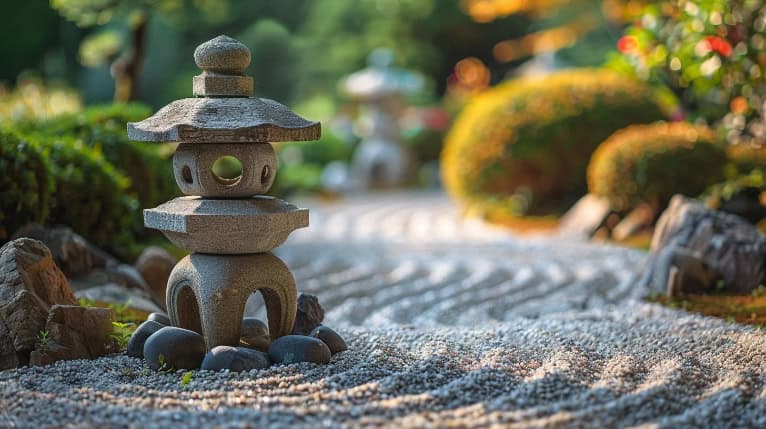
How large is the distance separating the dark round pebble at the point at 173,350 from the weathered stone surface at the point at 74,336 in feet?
1.12

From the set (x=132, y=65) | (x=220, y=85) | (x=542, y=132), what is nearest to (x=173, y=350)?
(x=220, y=85)

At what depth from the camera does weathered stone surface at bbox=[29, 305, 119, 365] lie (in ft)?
12.4

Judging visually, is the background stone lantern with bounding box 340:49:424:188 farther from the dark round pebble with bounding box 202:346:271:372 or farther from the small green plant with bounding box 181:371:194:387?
the small green plant with bounding box 181:371:194:387

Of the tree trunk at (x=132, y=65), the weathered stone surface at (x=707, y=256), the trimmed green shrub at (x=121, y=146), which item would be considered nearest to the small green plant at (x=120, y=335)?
the trimmed green shrub at (x=121, y=146)

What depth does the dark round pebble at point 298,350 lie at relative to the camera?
3.77 metres

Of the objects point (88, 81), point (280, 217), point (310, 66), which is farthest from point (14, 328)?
point (310, 66)

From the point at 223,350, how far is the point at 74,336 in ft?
2.34

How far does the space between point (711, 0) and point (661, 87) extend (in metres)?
2.39

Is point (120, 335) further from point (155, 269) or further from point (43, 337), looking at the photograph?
point (155, 269)

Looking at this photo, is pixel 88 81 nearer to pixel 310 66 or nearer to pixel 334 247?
pixel 310 66

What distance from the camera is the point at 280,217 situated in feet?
12.7

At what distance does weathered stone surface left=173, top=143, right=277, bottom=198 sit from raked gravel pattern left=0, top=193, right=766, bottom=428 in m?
0.80

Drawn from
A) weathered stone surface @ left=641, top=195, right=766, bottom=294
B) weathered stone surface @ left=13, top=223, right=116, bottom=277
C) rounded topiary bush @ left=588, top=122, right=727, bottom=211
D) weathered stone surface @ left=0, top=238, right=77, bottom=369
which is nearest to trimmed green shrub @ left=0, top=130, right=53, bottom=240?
weathered stone surface @ left=13, top=223, right=116, bottom=277

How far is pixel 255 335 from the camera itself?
4.12 m
